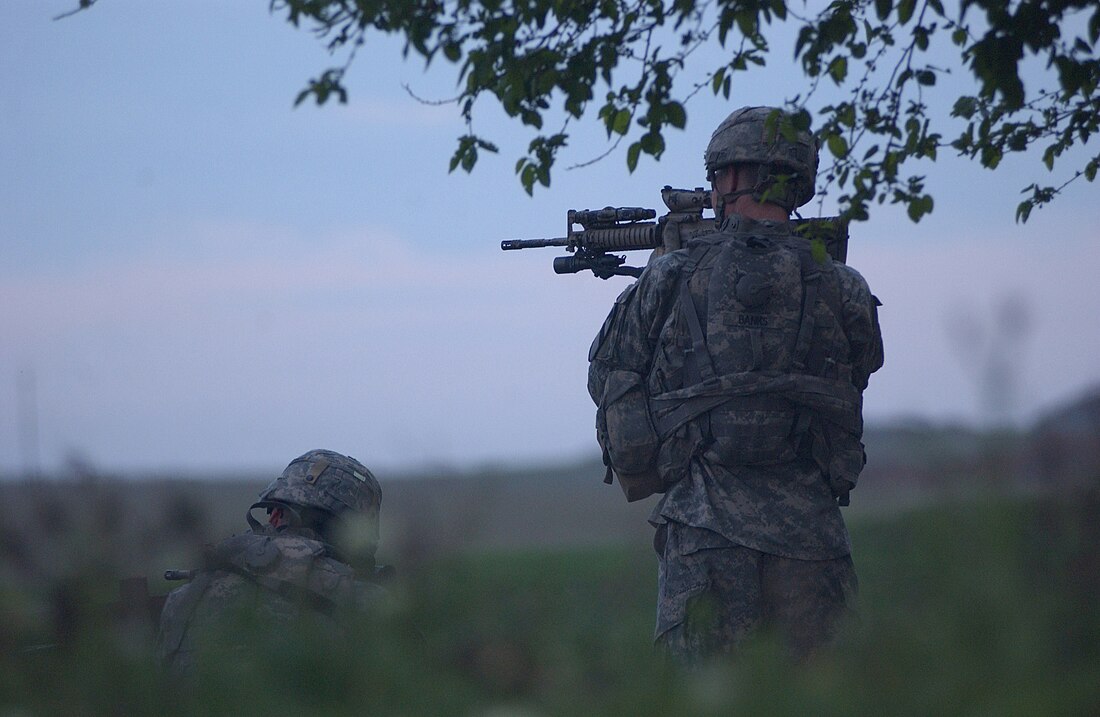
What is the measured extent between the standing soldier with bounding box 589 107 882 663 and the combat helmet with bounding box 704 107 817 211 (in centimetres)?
1

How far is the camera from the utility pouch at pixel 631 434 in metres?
5.04

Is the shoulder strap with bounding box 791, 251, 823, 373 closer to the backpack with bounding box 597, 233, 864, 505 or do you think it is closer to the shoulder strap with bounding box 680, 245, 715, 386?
the backpack with bounding box 597, 233, 864, 505

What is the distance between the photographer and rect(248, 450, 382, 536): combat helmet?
518 centimetres

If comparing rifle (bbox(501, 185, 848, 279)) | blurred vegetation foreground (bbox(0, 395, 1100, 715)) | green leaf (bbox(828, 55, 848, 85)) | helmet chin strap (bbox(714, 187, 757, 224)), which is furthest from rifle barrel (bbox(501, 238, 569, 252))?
Answer: blurred vegetation foreground (bbox(0, 395, 1100, 715))

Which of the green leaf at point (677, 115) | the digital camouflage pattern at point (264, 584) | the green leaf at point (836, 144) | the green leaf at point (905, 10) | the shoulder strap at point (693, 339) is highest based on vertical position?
the green leaf at point (905, 10)

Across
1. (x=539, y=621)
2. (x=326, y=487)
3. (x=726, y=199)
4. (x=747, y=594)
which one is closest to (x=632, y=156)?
(x=726, y=199)

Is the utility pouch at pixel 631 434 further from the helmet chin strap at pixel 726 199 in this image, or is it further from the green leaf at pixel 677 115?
the green leaf at pixel 677 115

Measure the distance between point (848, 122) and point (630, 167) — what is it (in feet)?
2.67

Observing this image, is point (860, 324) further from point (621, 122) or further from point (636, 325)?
point (621, 122)

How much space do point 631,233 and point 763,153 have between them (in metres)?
1.51

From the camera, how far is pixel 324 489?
5285 millimetres

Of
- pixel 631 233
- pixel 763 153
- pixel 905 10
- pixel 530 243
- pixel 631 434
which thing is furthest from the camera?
pixel 530 243

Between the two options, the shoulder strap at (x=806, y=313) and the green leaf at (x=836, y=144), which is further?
the shoulder strap at (x=806, y=313)

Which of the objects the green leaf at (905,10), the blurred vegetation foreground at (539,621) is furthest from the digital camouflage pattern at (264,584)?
the green leaf at (905,10)
